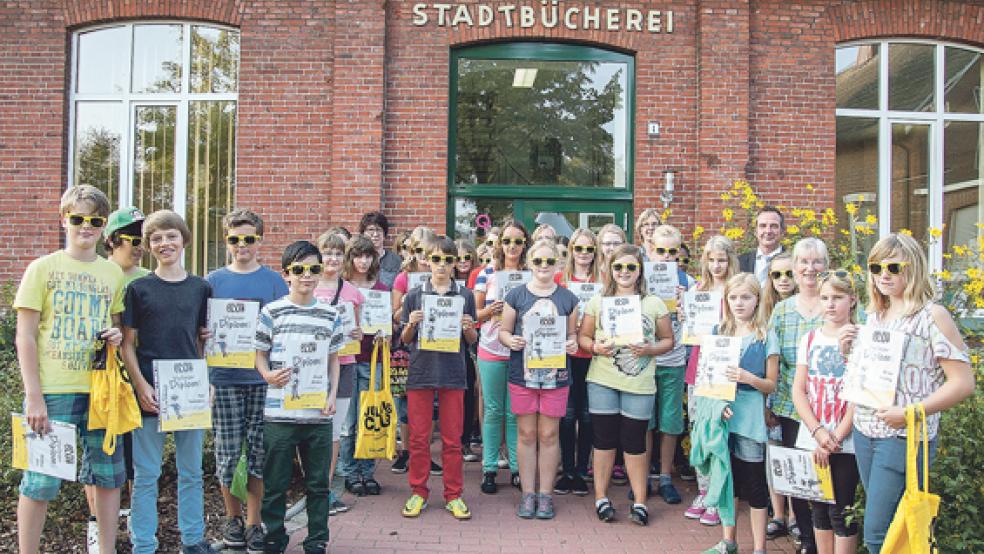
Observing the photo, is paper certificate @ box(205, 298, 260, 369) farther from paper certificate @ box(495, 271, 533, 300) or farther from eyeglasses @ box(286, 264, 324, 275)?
paper certificate @ box(495, 271, 533, 300)

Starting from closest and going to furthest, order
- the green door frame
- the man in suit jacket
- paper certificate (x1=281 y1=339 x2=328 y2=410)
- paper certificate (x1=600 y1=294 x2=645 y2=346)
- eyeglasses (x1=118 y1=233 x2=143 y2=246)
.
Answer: paper certificate (x1=281 y1=339 x2=328 y2=410) < eyeglasses (x1=118 y1=233 x2=143 y2=246) < paper certificate (x1=600 y1=294 x2=645 y2=346) < the man in suit jacket < the green door frame

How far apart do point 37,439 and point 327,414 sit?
1533mm

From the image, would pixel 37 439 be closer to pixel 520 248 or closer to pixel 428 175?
pixel 520 248

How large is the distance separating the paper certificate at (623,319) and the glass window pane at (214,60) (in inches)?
270

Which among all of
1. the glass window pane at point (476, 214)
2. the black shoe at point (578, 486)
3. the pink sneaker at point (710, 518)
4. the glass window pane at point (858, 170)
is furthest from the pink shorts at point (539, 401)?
the glass window pane at point (858, 170)

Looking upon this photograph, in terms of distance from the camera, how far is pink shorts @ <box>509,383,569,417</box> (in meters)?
5.74

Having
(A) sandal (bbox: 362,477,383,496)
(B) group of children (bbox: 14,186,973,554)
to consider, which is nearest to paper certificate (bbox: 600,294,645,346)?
(B) group of children (bbox: 14,186,973,554)

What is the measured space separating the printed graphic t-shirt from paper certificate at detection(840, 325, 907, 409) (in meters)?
4.01

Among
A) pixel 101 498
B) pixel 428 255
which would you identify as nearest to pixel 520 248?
pixel 428 255

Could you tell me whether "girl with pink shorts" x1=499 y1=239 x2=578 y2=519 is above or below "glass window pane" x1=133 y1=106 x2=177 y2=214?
below

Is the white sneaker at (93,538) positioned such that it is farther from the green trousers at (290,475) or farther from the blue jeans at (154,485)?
the green trousers at (290,475)

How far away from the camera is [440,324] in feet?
18.6

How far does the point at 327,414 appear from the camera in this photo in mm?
4727

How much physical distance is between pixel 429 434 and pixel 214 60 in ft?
22.6
